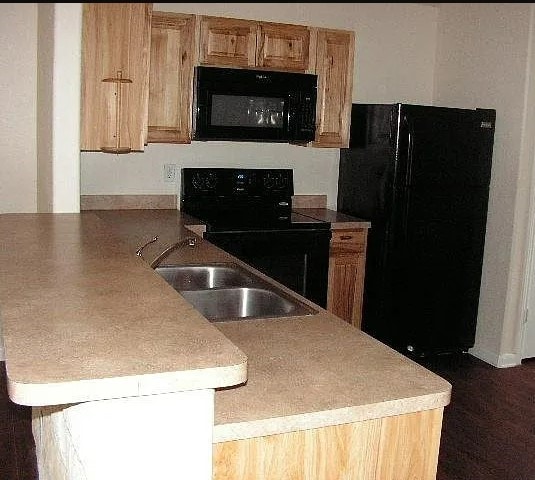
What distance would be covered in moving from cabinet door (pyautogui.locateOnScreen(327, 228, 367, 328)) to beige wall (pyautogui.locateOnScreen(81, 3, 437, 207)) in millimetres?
558

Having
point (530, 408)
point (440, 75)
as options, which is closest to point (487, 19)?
point (440, 75)

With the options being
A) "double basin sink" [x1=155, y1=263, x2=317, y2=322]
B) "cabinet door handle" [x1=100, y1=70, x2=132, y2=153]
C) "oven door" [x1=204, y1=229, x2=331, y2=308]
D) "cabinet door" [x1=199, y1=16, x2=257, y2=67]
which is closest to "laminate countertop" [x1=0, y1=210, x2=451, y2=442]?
"double basin sink" [x1=155, y1=263, x2=317, y2=322]

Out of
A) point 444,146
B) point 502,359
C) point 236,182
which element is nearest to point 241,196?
point 236,182

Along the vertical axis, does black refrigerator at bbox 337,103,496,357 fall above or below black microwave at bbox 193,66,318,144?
below

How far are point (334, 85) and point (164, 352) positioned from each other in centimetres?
338

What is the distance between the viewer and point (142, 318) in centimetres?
126

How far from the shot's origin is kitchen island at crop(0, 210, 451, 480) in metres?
1.01

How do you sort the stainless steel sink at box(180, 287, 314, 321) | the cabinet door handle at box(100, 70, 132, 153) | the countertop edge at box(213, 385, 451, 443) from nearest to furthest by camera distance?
the countertop edge at box(213, 385, 451, 443), the stainless steel sink at box(180, 287, 314, 321), the cabinet door handle at box(100, 70, 132, 153)

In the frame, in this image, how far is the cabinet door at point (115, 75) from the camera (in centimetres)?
315

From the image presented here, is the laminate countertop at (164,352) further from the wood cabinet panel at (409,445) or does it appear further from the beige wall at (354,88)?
the beige wall at (354,88)

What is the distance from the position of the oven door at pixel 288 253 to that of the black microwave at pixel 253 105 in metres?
0.60

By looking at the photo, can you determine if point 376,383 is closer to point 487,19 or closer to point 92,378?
point 92,378

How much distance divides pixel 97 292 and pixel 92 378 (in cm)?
50

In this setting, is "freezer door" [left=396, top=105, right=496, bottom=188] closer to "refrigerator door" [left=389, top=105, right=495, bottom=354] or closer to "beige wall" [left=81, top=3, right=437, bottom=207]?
"refrigerator door" [left=389, top=105, right=495, bottom=354]
